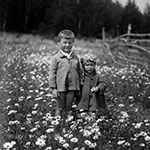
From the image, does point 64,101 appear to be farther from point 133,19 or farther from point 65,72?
point 133,19

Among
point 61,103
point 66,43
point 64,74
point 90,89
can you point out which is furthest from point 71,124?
point 66,43

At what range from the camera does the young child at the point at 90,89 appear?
424cm

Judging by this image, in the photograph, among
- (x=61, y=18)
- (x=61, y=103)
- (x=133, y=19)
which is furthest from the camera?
(x=133, y=19)

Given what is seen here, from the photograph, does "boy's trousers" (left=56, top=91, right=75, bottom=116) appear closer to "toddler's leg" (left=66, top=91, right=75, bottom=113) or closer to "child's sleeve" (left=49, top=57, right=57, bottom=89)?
"toddler's leg" (left=66, top=91, right=75, bottom=113)

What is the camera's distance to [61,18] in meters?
29.1

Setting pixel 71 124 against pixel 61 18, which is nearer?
pixel 71 124

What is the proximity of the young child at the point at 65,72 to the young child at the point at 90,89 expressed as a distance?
0.12 m

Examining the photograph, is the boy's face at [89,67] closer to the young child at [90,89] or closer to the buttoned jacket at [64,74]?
the young child at [90,89]

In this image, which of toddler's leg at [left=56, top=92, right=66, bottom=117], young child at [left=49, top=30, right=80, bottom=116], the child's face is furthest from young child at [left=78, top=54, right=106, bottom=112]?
toddler's leg at [left=56, top=92, right=66, bottom=117]

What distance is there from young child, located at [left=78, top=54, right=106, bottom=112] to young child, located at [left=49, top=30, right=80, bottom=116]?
115mm

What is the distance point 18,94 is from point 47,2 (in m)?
26.3

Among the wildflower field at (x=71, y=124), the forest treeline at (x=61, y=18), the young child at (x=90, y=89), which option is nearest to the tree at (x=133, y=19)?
the forest treeline at (x=61, y=18)

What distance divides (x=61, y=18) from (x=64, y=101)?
1000 inches

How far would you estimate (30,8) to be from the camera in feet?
100
